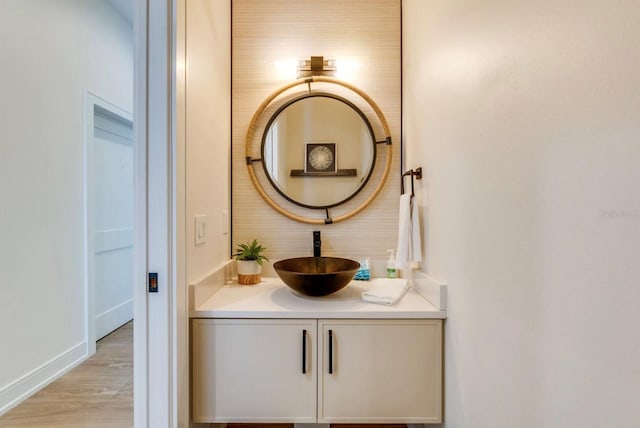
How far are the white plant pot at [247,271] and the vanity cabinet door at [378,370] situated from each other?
53cm

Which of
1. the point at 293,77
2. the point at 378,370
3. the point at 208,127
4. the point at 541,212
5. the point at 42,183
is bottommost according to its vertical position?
the point at 378,370

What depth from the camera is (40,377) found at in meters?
1.81

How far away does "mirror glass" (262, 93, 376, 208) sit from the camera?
1.73 m

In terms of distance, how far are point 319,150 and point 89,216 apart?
178cm

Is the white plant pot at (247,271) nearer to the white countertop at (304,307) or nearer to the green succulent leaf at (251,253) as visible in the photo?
the green succulent leaf at (251,253)

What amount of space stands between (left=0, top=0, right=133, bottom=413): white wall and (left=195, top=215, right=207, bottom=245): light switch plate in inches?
51.0

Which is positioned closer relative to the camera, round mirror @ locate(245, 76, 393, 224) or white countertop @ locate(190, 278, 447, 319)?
white countertop @ locate(190, 278, 447, 319)

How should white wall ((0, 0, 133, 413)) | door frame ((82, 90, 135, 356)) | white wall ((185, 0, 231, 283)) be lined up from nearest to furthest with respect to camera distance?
white wall ((185, 0, 231, 283)) < white wall ((0, 0, 133, 413)) < door frame ((82, 90, 135, 356))

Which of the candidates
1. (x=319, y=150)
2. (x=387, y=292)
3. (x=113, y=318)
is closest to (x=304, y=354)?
(x=387, y=292)

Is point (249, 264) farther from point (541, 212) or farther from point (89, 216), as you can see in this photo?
point (89, 216)

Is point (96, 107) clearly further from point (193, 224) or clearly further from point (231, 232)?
point (193, 224)

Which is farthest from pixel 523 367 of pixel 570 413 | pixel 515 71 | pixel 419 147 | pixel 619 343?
pixel 419 147

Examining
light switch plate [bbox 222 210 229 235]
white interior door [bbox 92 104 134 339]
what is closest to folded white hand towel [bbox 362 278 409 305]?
light switch plate [bbox 222 210 229 235]

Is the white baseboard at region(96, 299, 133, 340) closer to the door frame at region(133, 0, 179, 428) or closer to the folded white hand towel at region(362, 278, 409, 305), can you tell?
the door frame at region(133, 0, 179, 428)
